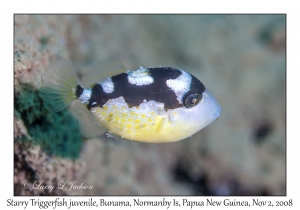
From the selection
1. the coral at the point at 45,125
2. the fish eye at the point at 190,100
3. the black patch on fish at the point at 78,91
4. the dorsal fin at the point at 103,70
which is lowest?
the coral at the point at 45,125

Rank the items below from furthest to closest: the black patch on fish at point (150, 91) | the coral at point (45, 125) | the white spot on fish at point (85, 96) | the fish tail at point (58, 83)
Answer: the coral at point (45, 125) → the fish tail at point (58, 83) → the white spot on fish at point (85, 96) → the black patch on fish at point (150, 91)

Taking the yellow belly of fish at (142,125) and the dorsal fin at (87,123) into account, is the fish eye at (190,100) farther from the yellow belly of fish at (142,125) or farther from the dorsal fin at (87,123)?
the dorsal fin at (87,123)

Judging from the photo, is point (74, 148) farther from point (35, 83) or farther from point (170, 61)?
point (170, 61)

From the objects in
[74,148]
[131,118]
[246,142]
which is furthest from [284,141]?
[131,118]

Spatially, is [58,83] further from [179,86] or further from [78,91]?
[179,86]

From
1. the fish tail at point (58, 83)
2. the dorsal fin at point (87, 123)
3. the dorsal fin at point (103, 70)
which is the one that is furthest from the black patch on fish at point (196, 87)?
the fish tail at point (58, 83)
